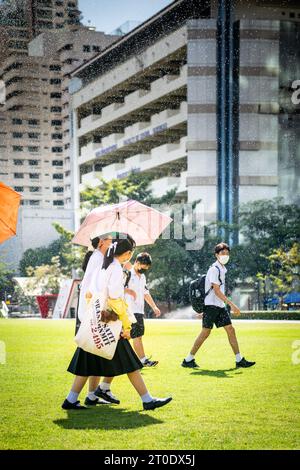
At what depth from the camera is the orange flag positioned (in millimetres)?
10047

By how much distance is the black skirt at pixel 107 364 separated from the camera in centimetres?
771

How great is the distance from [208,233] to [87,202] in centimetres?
611

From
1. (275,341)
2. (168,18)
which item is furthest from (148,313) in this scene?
(275,341)

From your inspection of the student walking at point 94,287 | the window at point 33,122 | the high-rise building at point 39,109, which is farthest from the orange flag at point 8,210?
the window at point 33,122

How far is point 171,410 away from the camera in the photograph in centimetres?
782

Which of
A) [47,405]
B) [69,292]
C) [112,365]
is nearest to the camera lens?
[112,365]

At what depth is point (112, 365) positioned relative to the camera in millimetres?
7754

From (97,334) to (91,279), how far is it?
492mm

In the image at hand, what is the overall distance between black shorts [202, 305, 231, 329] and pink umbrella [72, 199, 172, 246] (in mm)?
1145

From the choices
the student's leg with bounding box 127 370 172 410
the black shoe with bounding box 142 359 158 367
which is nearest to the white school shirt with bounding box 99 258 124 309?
the student's leg with bounding box 127 370 172 410

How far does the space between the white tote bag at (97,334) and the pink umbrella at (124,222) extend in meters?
1.93

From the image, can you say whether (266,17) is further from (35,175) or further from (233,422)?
(233,422)
